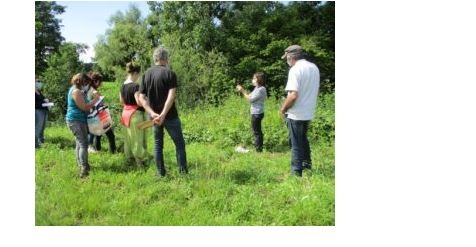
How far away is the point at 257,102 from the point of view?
7691mm

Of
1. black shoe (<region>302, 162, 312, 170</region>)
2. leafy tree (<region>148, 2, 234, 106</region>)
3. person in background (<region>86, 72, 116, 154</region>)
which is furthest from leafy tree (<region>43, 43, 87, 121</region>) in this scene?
black shoe (<region>302, 162, 312, 170</region>)

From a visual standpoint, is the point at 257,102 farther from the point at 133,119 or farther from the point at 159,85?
the point at 159,85

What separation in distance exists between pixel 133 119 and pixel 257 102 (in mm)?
2331

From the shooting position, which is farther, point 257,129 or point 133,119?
A: point 257,129

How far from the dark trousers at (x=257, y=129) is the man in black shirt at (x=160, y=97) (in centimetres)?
245

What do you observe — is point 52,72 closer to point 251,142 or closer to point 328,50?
point 251,142

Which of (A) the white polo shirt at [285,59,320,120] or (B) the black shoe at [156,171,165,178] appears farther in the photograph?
(B) the black shoe at [156,171,165,178]

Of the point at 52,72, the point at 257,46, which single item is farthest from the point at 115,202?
the point at 257,46

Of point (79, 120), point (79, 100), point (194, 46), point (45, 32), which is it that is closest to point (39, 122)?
point (79, 120)

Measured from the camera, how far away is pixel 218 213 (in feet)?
15.7

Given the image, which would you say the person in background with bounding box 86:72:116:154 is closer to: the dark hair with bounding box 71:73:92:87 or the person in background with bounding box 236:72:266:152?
the dark hair with bounding box 71:73:92:87

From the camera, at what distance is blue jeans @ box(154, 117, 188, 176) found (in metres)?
5.43

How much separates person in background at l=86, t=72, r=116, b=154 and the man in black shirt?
5.03 ft

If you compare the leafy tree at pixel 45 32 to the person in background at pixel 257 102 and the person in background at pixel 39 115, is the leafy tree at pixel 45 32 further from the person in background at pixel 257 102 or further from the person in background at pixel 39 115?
the person in background at pixel 257 102
